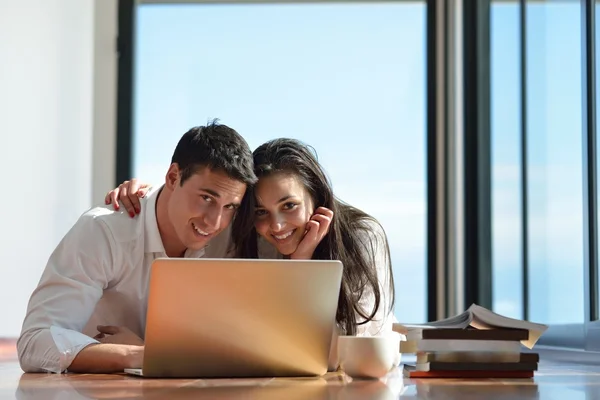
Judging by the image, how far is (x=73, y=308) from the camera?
2195mm

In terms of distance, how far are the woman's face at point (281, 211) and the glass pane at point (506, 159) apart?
5.06 feet

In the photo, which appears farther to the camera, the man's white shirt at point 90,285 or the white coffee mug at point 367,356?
Result: the man's white shirt at point 90,285

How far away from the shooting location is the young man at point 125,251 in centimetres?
210

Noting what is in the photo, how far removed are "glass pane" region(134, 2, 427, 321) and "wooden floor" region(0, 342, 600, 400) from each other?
9.55 ft

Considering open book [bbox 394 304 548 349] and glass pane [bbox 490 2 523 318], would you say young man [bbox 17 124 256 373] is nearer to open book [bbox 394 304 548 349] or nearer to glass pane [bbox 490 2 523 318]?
open book [bbox 394 304 548 349]

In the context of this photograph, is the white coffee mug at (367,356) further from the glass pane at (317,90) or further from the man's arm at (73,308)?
the glass pane at (317,90)

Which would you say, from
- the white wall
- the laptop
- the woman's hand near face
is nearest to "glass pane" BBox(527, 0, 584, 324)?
the woman's hand near face

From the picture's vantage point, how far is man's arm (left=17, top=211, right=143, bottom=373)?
2.02 metres

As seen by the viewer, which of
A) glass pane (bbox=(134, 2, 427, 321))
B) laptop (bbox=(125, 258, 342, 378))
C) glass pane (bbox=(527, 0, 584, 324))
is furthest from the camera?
glass pane (bbox=(134, 2, 427, 321))

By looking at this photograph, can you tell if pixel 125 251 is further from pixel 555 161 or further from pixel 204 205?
pixel 555 161

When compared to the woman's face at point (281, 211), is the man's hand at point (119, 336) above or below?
below

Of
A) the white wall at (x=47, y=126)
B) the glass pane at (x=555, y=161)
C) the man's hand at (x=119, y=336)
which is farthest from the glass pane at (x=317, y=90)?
the man's hand at (x=119, y=336)

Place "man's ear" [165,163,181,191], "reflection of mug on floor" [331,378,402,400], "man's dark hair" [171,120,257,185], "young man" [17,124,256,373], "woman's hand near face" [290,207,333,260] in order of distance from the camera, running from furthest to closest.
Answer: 1. "woman's hand near face" [290,207,333,260]
2. "man's ear" [165,163,181,191]
3. "man's dark hair" [171,120,257,185]
4. "young man" [17,124,256,373]
5. "reflection of mug on floor" [331,378,402,400]

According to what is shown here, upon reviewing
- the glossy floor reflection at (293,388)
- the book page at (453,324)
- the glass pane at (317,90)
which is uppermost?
the glass pane at (317,90)
